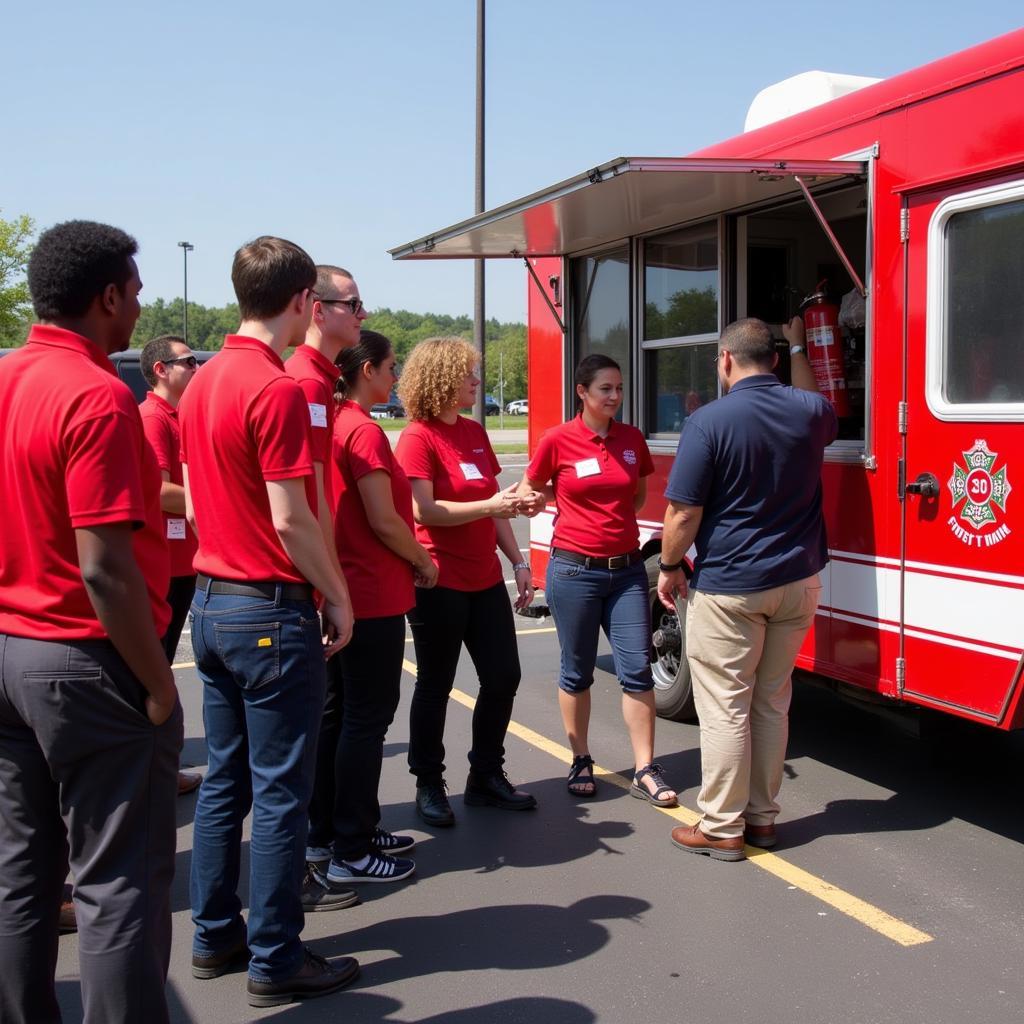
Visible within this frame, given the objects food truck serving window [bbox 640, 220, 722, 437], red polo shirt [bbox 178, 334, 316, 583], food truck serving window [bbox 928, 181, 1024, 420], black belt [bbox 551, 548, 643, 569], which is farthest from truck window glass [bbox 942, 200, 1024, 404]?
red polo shirt [bbox 178, 334, 316, 583]

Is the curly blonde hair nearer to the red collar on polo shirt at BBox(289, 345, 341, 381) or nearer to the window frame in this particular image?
the red collar on polo shirt at BBox(289, 345, 341, 381)

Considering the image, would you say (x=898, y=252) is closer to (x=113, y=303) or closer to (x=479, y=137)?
(x=113, y=303)

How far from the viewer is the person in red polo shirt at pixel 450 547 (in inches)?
170

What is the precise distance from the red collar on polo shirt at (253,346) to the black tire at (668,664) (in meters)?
3.14

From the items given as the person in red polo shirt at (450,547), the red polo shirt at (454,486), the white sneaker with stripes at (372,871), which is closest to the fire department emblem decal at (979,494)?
the person in red polo shirt at (450,547)

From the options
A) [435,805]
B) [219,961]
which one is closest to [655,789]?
[435,805]

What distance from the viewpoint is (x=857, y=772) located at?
5070 millimetres

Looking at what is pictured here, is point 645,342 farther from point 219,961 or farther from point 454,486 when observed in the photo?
point 219,961

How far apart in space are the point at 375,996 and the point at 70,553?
167 cm

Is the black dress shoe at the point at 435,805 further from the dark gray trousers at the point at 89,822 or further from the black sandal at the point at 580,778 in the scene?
the dark gray trousers at the point at 89,822

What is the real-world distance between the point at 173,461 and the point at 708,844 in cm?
273

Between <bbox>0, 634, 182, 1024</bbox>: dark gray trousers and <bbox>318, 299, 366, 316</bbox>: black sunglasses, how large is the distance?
151 centimetres

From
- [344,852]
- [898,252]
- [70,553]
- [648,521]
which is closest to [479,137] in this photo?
[648,521]

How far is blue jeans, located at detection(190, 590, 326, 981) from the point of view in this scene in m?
2.95
